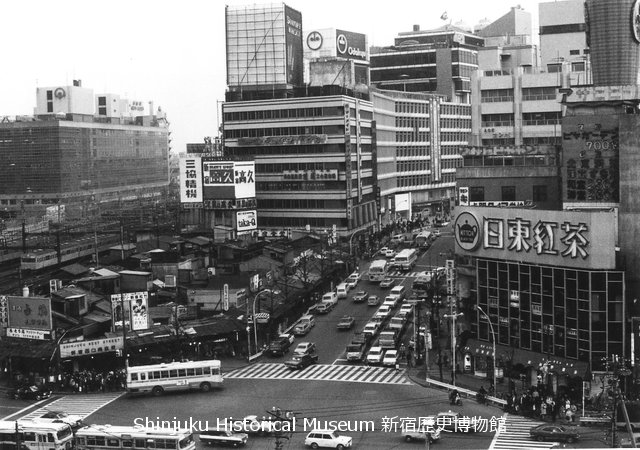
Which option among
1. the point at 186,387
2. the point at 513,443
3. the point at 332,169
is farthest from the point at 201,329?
the point at 332,169

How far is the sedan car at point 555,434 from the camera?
48.2 m

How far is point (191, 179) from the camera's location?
119m

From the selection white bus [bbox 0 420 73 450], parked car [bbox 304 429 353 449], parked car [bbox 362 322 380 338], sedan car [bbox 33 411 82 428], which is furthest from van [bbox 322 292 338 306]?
white bus [bbox 0 420 73 450]

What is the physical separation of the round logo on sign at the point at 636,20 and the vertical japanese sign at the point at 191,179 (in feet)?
208

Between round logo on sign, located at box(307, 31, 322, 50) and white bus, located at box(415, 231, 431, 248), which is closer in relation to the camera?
white bus, located at box(415, 231, 431, 248)

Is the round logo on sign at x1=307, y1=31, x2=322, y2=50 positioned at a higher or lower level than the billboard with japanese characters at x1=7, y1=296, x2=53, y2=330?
higher

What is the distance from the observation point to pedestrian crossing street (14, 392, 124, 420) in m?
55.8

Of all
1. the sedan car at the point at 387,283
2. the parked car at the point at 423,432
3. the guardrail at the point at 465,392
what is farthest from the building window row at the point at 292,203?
the parked car at the point at 423,432

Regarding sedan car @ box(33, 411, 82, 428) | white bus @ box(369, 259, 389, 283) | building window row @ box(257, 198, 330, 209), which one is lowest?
sedan car @ box(33, 411, 82, 428)

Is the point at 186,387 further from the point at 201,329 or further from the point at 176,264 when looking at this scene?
the point at 176,264

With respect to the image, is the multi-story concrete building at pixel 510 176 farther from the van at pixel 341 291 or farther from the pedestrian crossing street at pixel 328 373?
the pedestrian crossing street at pixel 328 373

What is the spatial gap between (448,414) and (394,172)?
110 metres

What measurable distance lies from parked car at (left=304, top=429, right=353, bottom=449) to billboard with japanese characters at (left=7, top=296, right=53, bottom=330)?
85.0 ft

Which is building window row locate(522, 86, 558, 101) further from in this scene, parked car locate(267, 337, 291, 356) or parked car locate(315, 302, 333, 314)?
parked car locate(267, 337, 291, 356)
